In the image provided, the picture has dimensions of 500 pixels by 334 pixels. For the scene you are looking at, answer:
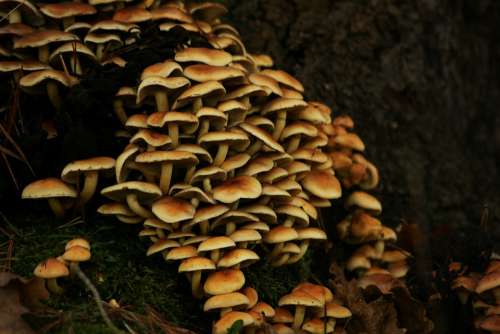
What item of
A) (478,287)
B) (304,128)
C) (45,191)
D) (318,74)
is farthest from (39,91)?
(478,287)

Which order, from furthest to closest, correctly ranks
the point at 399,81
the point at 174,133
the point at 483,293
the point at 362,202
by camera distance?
the point at 399,81 → the point at 362,202 → the point at 483,293 → the point at 174,133

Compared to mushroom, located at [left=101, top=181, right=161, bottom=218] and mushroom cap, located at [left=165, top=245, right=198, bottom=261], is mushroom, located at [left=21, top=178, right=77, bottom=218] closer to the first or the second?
mushroom, located at [left=101, top=181, right=161, bottom=218]

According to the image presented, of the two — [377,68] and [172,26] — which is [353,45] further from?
[172,26]

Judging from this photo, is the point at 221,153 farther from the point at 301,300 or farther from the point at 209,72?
the point at 301,300

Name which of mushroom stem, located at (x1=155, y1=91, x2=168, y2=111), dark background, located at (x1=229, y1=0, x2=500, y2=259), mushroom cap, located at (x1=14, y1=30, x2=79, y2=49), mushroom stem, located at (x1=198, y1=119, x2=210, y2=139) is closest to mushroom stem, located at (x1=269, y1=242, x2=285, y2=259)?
mushroom stem, located at (x1=198, y1=119, x2=210, y2=139)

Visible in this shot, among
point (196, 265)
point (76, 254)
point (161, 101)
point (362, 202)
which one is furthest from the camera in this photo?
point (362, 202)

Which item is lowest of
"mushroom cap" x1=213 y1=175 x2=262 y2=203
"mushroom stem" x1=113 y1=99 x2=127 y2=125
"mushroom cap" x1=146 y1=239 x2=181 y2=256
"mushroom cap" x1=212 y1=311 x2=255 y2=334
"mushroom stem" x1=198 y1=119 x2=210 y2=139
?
Answer: "mushroom cap" x1=212 y1=311 x2=255 y2=334

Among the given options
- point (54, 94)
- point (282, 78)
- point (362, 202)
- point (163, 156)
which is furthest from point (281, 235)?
point (54, 94)
